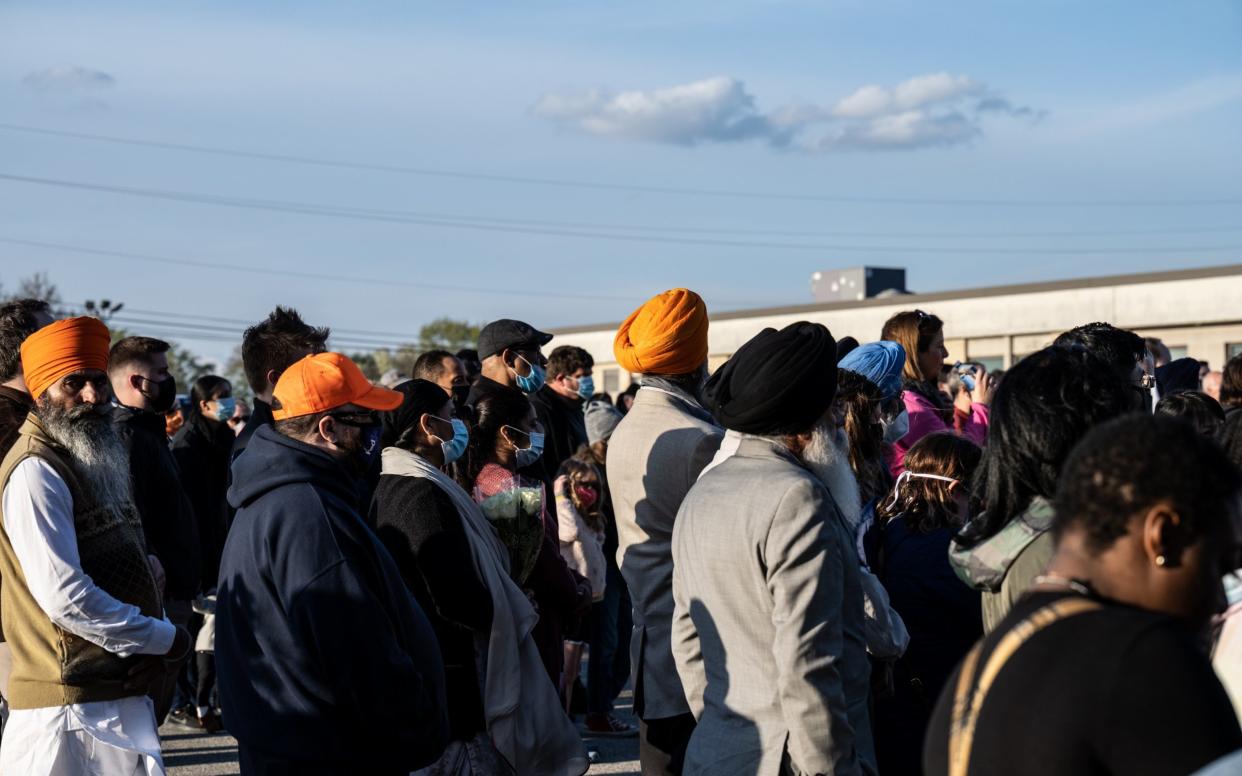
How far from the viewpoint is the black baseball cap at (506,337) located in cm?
720

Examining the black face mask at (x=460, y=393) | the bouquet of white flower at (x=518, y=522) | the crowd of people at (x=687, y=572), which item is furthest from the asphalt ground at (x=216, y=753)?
the bouquet of white flower at (x=518, y=522)

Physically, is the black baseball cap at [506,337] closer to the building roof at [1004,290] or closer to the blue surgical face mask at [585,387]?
the blue surgical face mask at [585,387]

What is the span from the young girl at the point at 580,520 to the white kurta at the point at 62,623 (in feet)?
14.7

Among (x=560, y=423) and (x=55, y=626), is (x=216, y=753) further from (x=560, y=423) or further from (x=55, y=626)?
(x=55, y=626)

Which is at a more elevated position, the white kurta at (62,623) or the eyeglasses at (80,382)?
the eyeglasses at (80,382)

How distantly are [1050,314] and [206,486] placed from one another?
2852 cm

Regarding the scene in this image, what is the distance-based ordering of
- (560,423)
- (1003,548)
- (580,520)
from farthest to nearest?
(560,423) → (580,520) → (1003,548)

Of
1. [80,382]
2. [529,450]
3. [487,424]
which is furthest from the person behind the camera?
[529,450]

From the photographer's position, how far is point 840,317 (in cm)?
3828

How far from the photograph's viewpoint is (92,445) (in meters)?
4.75

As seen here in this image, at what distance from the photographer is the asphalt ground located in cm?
809

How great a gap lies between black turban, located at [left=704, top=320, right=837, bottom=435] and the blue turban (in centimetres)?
142

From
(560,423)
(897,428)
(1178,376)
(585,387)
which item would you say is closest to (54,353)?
(897,428)

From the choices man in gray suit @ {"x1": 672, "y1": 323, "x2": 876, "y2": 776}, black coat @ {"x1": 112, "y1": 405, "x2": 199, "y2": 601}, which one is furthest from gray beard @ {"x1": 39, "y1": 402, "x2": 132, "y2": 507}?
man in gray suit @ {"x1": 672, "y1": 323, "x2": 876, "y2": 776}
